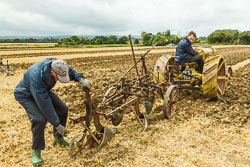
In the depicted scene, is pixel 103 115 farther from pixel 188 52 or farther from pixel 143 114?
pixel 188 52

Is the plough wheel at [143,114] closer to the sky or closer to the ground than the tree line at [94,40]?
closer to the ground

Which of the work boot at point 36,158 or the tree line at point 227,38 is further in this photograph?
the tree line at point 227,38

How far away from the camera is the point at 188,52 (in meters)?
5.70

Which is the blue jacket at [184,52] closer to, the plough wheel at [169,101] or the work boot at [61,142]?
the plough wheel at [169,101]

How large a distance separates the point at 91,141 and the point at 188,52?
11.7 feet

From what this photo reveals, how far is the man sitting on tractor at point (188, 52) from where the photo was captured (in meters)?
5.64

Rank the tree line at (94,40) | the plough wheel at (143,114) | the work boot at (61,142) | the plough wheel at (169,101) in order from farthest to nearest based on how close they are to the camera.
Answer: the tree line at (94,40) → the plough wheel at (169,101) → the plough wheel at (143,114) → the work boot at (61,142)

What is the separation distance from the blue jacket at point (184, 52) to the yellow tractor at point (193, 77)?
189 mm

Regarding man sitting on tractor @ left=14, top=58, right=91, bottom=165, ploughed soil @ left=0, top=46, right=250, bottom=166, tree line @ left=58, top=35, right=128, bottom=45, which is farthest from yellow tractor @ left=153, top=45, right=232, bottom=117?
tree line @ left=58, top=35, right=128, bottom=45

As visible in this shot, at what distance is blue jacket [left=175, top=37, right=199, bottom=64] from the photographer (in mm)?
5633

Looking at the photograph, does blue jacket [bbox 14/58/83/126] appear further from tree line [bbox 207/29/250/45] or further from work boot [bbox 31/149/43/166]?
tree line [bbox 207/29/250/45]

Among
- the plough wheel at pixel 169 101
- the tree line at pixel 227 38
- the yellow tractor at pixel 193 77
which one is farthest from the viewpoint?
the tree line at pixel 227 38

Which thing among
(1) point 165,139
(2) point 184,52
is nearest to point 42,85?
(1) point 165,139

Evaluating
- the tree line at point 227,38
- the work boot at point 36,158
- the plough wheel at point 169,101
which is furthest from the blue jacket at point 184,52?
the tree line at point 227,38
